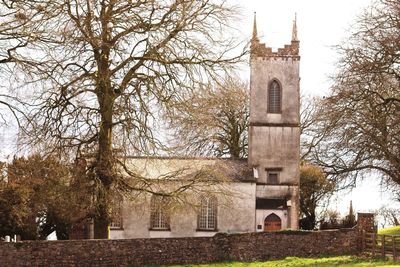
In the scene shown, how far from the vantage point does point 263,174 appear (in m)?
47.6

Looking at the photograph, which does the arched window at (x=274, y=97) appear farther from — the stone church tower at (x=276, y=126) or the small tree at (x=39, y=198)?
the small tree at (x=39, y=198)

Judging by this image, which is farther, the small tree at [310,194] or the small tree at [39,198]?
the small tree at [310,194]

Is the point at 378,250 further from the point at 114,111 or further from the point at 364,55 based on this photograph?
the point at 114,111

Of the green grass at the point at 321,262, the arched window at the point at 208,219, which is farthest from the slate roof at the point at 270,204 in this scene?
the green grass at the point at 321,262

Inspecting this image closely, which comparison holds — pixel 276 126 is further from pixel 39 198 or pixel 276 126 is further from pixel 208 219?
pixel 39 198

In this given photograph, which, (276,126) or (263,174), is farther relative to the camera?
(276,126)

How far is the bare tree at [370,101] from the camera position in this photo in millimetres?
28828

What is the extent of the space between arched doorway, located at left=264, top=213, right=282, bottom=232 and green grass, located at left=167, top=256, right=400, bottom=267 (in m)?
14.8

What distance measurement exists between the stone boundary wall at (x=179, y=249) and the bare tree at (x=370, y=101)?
3685mm

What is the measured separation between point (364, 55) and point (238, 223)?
18.6 metres

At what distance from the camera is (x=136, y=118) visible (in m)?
26.6

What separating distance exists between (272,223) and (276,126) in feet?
20.0

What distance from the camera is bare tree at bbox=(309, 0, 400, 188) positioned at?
28.8m

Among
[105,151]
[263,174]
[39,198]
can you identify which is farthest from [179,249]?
[263,174]
